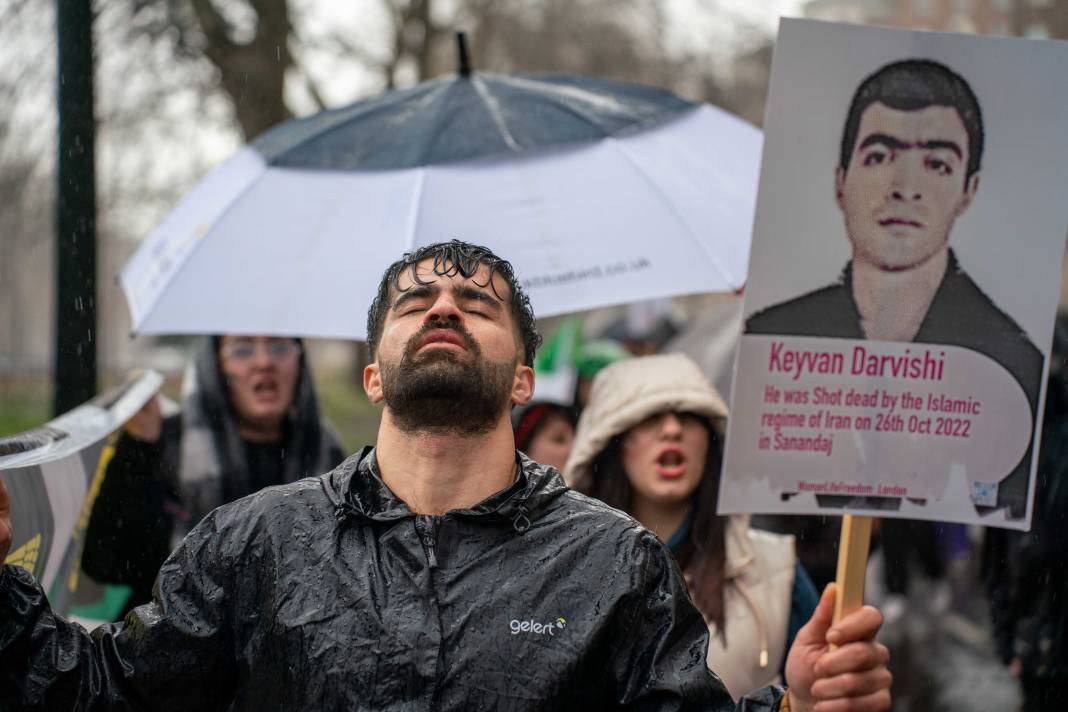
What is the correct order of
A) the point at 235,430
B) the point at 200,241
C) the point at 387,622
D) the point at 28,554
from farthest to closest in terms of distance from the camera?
1. the point at 235,430
2. the point at 200,241
3. the point at 28,554
4. the point at 387,622

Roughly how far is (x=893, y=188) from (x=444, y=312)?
3.06ft

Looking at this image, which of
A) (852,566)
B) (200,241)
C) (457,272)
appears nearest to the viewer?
(852,566)

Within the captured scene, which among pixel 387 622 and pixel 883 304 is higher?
pixel 883 304

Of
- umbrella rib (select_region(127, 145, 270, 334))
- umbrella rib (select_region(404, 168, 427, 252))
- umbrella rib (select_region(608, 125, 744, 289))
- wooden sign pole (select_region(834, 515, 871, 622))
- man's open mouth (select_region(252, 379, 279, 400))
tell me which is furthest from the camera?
man's open mouth (select_region(252, 379, 279, 400))

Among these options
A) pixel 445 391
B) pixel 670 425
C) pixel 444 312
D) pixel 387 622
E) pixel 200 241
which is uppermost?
pixel 200 241

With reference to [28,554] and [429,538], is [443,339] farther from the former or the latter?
[28,554]

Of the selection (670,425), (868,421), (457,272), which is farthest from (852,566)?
(670,425)

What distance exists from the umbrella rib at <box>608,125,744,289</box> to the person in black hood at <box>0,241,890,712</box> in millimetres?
1417

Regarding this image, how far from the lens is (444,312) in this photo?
255cm

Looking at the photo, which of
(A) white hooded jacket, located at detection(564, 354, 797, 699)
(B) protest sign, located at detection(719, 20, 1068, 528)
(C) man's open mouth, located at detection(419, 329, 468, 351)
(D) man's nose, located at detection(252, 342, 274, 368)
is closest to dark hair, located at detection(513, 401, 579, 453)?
(A) white hooded jacket, located at detection(564, 354, 797, 699)

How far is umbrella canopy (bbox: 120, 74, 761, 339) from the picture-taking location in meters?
3.74

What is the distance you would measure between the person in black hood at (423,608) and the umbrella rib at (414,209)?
3.83 feet

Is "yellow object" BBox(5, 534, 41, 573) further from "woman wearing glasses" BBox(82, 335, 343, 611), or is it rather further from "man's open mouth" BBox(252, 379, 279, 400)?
"man's open mouth" BBox(252, 379, 279, 400)

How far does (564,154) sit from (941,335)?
1.78m
